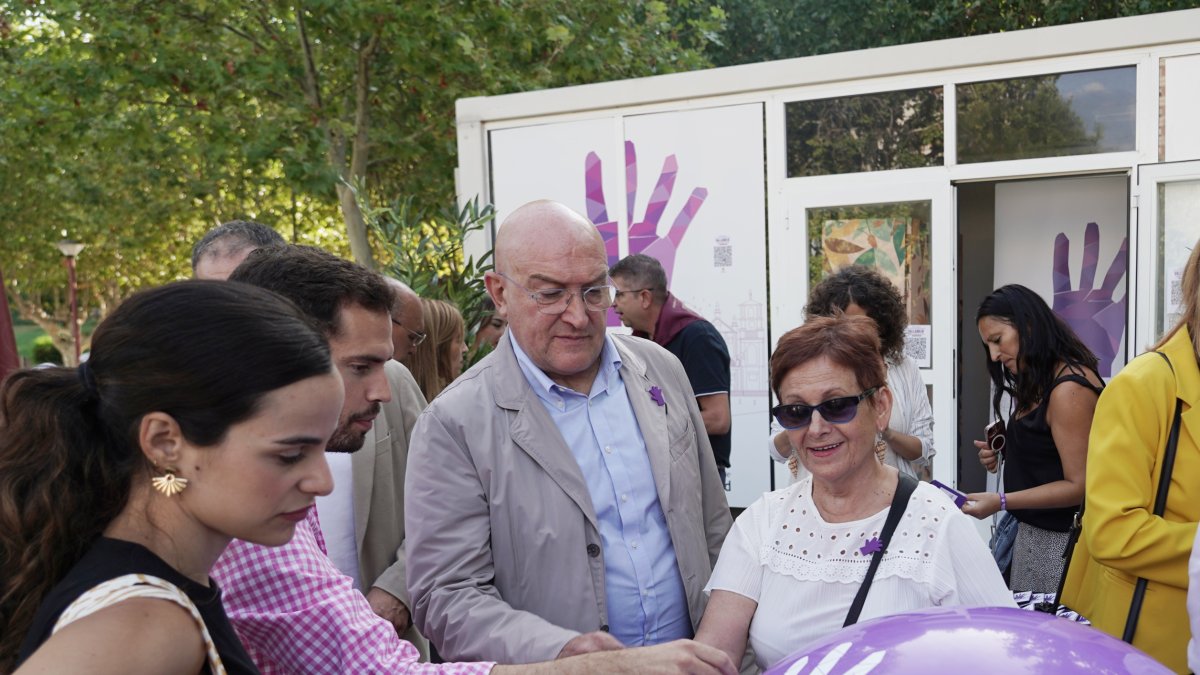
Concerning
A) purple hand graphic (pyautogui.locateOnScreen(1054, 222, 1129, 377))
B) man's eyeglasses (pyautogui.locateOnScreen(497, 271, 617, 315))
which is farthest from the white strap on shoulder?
purple hand graphic (pyautogui.locateOnScreen(1054, 222, 1129, 377))

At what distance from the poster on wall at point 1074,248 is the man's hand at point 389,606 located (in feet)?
21.1

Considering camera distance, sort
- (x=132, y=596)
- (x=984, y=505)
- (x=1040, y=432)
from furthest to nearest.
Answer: (x=1040, y=432) → (x=984, y=505) → (x=132, y=596)

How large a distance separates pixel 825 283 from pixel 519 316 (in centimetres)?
219

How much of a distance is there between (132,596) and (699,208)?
23.0 ft

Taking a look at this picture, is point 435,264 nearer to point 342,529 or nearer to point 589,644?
point 342,529

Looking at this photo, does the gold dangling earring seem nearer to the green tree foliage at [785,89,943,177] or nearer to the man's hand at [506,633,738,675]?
the man's hand at [506,633,738,675]

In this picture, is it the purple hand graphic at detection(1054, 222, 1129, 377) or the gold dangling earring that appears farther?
the purple hand graphic at detection(1054, 222, 1129, 377)

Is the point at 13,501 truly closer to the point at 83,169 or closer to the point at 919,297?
the point at 919,297

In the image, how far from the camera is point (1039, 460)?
13.5 feet

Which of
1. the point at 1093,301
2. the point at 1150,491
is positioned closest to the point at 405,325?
the point at 1150,491

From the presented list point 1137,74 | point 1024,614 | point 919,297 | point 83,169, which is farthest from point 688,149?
point 83,169

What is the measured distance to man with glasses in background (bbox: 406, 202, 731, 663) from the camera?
2.68m

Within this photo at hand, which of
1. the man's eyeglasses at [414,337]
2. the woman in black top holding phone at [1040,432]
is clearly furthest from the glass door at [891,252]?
the man's eyeglasses at [414,337]

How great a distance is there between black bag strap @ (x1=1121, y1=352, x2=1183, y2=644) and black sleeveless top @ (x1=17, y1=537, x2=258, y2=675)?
7.92 feet
